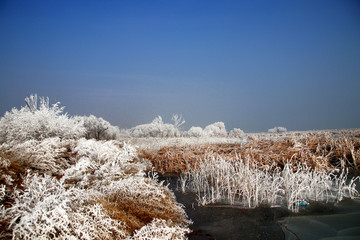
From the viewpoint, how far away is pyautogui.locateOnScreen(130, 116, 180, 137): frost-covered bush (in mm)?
24848

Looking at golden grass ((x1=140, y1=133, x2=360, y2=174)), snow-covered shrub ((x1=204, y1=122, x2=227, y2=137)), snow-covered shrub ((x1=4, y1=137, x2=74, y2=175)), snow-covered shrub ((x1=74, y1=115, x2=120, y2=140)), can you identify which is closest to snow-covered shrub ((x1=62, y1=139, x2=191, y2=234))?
snow-covered shrub ((x1=4, y1=137, x2=74, y2=175))

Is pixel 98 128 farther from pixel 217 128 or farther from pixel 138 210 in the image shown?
pixel 138 210

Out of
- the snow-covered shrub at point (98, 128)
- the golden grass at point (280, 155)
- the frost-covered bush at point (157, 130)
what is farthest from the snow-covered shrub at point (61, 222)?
the frost-covered bush at point (157, 130)

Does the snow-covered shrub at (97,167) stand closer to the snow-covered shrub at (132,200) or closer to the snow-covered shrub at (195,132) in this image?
the snow-covered shrub at (132,200)

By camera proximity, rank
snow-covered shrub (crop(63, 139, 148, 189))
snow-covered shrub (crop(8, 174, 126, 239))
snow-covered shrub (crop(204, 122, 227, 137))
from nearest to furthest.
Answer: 1. snow-covered shrub (crop(8, 174, 126, 239))
2. snow-covered shrub (crop(63, 139, 148, 189))
3. snow-covered shrub (crop(204, 122, 227, 137))

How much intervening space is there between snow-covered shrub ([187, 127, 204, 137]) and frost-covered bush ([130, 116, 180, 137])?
4.50ft

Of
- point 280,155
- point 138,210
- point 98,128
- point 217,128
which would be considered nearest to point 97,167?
point 138,210

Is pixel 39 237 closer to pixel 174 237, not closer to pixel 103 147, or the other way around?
pixel 174 237

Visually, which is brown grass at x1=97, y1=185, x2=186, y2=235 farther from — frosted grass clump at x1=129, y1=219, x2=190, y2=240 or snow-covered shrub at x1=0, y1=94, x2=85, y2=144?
snow-covered shrub at x1=0, y1=94, x2=85, y2=144

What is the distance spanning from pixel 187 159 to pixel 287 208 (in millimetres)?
4535

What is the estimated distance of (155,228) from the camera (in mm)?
2539

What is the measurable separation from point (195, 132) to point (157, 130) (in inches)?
170


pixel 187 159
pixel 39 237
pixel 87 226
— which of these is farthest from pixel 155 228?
pixel 187 159

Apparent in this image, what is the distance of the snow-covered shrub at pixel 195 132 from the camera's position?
24453 mm
